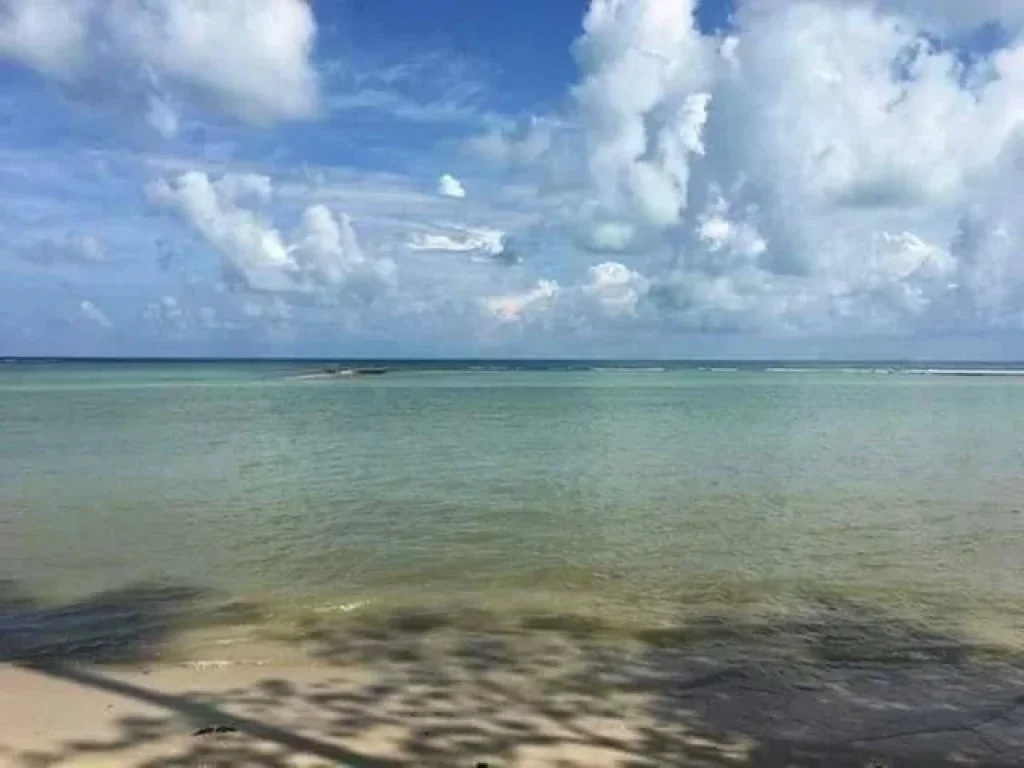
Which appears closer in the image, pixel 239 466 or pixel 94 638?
pixel 94 638

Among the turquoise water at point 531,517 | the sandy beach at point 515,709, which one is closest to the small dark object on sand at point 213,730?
the sandy beach at point 515,709

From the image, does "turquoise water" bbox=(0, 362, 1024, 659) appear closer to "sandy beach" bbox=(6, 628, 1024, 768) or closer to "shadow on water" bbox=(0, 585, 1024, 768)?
"shadow on water" bbox=(0, 585, 1024, 768)

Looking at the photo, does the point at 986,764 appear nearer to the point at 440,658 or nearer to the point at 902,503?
the point at 440,658

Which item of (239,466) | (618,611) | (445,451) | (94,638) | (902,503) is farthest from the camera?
(445,451)

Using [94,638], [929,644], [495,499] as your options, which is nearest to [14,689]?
[94,638]

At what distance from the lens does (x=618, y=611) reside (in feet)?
36.3

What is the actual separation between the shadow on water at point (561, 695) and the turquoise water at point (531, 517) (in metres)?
1.04

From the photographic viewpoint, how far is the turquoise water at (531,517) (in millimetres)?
12109

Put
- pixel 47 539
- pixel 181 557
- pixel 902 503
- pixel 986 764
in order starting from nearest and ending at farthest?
1. pixel 986 764
2. pixel 181 557
3. pixel 47 539
4. pixel 902 503

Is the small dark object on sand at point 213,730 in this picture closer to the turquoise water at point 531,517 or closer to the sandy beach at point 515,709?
the sandy beach at point 515,709

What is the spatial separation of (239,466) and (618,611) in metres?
17.0

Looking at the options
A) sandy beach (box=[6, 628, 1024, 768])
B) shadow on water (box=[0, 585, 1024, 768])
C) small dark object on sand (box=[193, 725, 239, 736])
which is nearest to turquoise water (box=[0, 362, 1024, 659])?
shadow on water (box=[0, 585, 1024, 768])

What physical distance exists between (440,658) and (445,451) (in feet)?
66.3

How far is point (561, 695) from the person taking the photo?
8.07m
